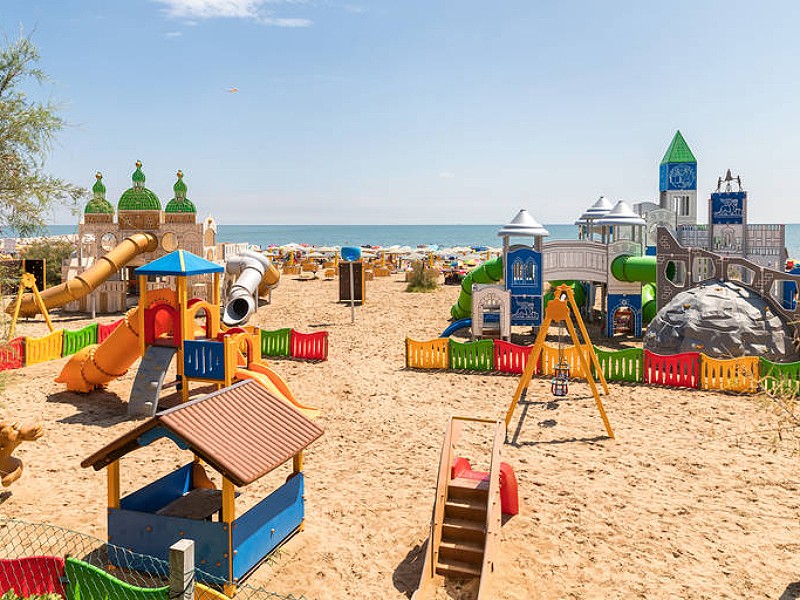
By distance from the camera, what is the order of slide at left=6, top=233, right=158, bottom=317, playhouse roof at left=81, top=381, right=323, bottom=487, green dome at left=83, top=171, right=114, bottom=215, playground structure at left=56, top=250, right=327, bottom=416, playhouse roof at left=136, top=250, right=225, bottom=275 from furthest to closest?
green dome at left=83, top=171, right=114, bottom=215, slide at left=6, top=233, right=158, bottom=317, playhouse roof at left=136, top=250, right=225, bottom=275, playground structure at left=56, top=250, right=327, bottom=416, playhouse roof at left=81, top=381, right=323, bottom=487

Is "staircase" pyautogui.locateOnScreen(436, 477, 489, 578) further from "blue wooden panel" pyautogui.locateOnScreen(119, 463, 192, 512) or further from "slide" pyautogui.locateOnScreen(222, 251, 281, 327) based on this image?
"slide" pyautogui.locateOnScreen(222, 251, 281, 327)

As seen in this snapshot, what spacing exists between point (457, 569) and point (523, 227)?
1579cm

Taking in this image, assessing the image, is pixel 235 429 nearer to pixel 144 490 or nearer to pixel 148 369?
pixel 144 490

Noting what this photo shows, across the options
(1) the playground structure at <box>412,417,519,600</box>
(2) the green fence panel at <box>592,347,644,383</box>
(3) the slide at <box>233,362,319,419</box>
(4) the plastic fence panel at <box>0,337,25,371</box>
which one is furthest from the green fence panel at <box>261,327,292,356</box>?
(1) the playground structure at <box>412,417,519,600</box>

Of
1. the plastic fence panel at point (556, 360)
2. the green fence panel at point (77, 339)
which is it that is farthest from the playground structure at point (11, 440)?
the plastic fence panel at point (556, 360)

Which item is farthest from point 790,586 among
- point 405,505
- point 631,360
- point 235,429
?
point 631,360

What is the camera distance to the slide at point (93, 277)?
2339 centimetres

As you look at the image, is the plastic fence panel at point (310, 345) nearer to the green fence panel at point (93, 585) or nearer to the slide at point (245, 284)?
the slide at point (245, 284)

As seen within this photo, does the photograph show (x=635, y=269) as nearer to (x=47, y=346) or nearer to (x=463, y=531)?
(x=463, y=531)

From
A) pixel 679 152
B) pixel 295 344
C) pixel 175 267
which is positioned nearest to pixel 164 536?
pixel 175 267

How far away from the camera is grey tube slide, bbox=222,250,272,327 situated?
22166 millimetres

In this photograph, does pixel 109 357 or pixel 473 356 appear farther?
pixel 473 356

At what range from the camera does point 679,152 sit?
26.2 metres

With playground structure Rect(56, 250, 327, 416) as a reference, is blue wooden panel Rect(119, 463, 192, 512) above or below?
below
